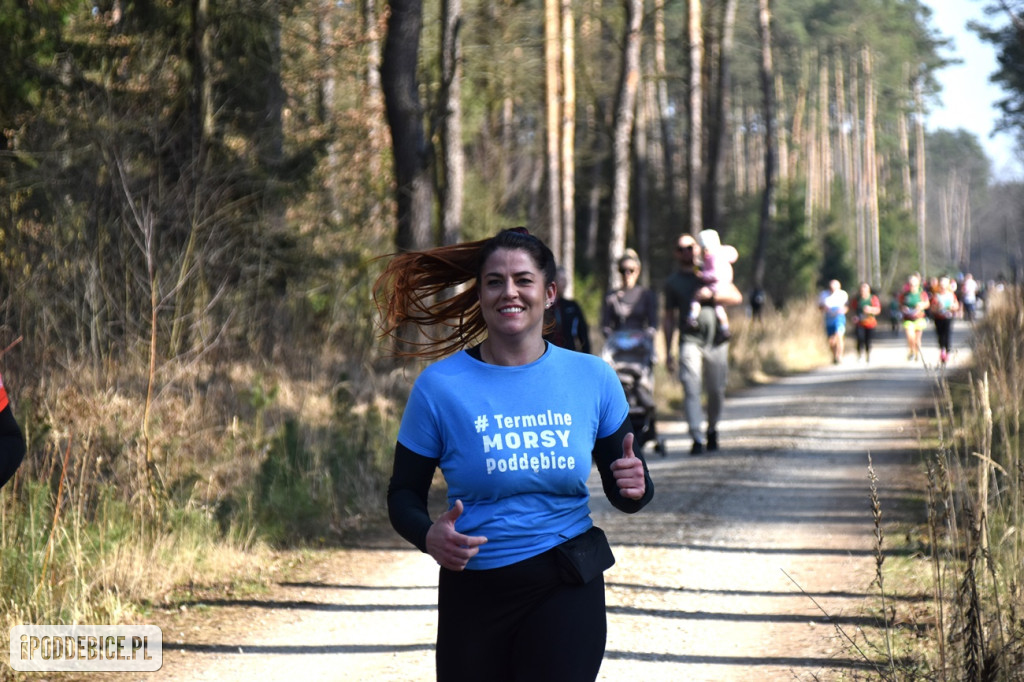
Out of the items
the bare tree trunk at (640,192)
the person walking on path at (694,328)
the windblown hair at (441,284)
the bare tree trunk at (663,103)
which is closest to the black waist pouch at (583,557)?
the windblown hair at (441,284)

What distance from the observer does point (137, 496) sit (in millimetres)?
7555

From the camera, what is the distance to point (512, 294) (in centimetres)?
349

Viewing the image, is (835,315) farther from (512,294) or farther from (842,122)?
(842,122)

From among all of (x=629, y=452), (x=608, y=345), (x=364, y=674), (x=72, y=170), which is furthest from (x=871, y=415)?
(x=629, y=452)

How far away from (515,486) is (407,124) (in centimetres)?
1138

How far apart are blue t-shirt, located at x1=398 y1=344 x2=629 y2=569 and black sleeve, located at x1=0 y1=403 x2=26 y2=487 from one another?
119 centimetres

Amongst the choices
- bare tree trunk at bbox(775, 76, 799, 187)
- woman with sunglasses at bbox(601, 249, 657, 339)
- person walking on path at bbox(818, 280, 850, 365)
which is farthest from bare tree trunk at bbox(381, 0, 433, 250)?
bare tree trunk at bbox(775, 76, 799, 187)

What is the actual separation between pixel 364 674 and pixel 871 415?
11667 mm

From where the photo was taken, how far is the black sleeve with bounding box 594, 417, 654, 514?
11.3ft

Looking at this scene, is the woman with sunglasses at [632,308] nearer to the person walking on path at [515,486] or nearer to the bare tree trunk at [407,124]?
the bare tree trunk at [407,124]

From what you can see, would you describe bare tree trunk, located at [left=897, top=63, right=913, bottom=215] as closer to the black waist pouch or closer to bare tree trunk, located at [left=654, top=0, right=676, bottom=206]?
bare tree trunk, located at [left=654, top=0, right=676, bottom=206]

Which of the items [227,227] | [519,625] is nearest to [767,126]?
[227,227]

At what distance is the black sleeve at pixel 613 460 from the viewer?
3.44 meters

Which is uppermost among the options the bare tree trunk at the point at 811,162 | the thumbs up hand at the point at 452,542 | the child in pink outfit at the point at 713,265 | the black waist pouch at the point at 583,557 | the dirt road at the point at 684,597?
the bare tree trunk at the point at 811,162
